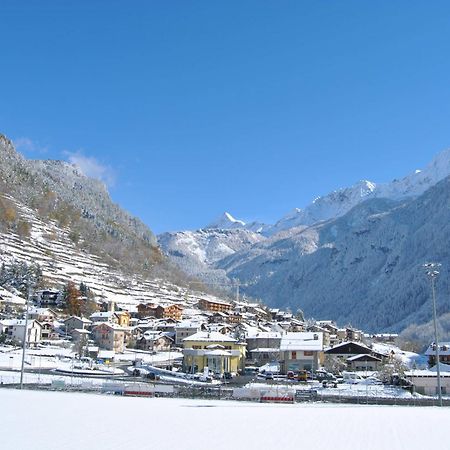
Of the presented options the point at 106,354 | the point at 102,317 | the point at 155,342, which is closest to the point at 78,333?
the point at 102,317

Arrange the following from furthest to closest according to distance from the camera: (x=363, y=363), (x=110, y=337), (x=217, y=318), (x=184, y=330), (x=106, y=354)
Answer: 1. (x=217, y=318)
2. (x=184, y=330)
3. (x=110, y=337)
4. (x=106, y=354)
5. (x=363, y=363)

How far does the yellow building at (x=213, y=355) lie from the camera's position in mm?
66750

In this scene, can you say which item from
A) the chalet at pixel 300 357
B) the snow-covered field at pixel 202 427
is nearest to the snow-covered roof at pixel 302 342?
the chalet at pixel 300 357

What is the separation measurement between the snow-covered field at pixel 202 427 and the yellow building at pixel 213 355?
123 ft

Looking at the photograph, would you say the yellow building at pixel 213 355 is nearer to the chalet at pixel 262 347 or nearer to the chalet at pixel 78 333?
the chalet at pixel 262 347

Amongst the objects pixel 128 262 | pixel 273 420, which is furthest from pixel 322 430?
Result: pixel 128 262

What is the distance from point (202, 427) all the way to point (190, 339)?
53402mm

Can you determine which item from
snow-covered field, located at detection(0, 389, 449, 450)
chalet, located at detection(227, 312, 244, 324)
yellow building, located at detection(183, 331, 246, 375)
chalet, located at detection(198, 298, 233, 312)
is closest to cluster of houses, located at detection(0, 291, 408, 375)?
yellow building, located at detection(183, 331, 246, 375)

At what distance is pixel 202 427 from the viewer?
20531 mm

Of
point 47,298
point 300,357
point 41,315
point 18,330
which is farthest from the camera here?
point 47,298

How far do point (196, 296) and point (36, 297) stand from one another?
2407 inches

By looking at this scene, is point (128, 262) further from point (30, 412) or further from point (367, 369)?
point (30, 412)

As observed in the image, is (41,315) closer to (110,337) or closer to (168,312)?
(110,337)

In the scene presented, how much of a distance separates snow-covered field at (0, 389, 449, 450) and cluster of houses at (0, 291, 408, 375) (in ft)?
129
